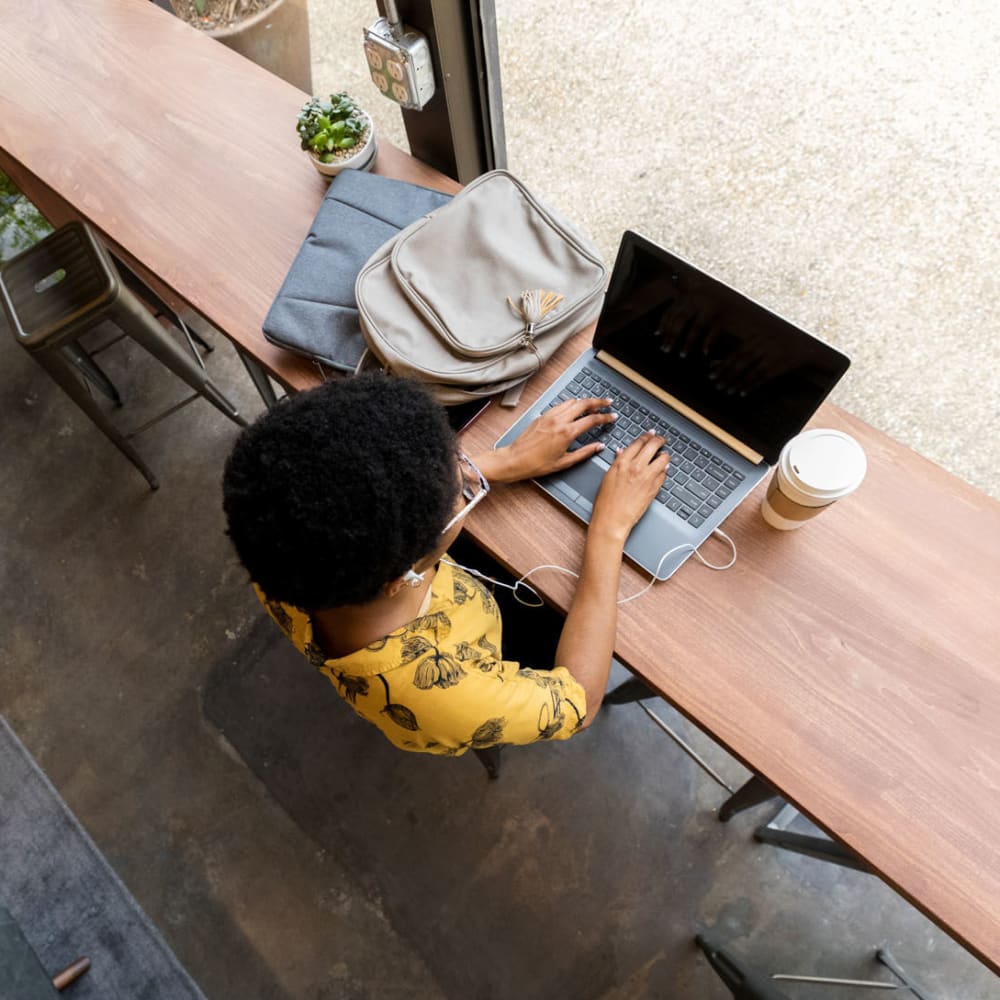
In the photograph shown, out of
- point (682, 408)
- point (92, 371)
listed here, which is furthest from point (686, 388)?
point (92, 371)

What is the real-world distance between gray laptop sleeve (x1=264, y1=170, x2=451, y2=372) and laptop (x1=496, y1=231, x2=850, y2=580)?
0.33 m

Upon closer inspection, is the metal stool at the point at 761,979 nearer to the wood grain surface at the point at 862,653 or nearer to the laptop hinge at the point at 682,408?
the wood grain surface at the point at 862,653

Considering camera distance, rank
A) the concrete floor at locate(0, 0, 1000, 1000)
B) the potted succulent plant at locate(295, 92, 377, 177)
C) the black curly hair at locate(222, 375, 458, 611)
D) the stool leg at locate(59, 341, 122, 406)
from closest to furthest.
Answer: the black curly hair at locate(222, 375, 458, 611)
the potted succulent plant at locate(295, 92, 377, 177)
the concrete floor at locate(0, 0, 1000, 1000)
the stool leg at locate(59, 341, 122, 406)

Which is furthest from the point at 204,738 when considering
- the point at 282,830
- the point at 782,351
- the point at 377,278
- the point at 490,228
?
the point at 782,351

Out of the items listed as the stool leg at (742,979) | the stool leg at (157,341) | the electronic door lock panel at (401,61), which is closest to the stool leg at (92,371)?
the stool leg at (157,341)

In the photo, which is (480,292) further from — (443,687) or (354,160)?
(443,687)

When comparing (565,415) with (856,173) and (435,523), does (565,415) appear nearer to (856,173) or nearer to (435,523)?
(435,523)

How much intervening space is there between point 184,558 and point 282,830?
756mm

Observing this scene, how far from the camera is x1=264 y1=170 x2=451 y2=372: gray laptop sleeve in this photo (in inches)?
46.4

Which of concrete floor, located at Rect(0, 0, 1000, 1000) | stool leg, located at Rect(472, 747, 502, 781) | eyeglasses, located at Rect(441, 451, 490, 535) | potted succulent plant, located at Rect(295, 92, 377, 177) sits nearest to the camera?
eyeglasses, located at Rect(441, 451, 490, 535)

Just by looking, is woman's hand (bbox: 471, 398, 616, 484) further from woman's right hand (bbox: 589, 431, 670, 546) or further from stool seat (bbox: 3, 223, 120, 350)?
stool seat (bbox: 3, 223, 120, 350)

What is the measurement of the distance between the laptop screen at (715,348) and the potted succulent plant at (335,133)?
58 cm

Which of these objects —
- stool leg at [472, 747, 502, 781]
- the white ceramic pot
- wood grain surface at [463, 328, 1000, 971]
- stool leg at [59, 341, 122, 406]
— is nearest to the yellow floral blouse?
wood grain surface at [463, 328, 1000, 971]

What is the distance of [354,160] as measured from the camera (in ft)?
4.26
